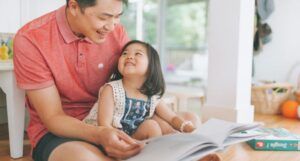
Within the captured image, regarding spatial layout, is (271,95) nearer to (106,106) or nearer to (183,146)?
(106,106)

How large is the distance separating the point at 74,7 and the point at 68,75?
0.76ft

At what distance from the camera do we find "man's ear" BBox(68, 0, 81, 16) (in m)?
0.99

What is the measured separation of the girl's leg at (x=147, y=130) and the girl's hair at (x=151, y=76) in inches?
5.0

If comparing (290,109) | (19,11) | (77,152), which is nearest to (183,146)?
(77,152)

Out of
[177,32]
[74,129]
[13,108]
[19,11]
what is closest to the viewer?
[74,129]

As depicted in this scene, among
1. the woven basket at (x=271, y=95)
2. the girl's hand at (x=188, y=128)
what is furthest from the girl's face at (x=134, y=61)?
the woven basket at (x=271, y=95)

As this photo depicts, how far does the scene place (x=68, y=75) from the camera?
1.07 meters

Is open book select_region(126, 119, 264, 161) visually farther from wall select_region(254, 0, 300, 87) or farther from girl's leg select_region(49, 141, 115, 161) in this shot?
wall select_region(254, 0, 300, 87)

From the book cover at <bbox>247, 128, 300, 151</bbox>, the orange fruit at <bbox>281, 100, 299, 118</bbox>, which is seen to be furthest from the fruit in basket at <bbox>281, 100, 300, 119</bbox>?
the book cover at <bbox>247, 128, 300, 151</bbox>

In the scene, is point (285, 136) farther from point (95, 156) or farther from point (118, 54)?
point (95, 156)

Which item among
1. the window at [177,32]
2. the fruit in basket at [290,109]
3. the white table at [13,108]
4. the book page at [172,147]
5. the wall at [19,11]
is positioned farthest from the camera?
the window at [177,32]

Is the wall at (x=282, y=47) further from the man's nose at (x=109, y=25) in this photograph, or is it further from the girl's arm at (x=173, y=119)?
the man's nose at (x=109, y=25)

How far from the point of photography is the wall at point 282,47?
9.69 ft

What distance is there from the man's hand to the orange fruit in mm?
→ 2140
